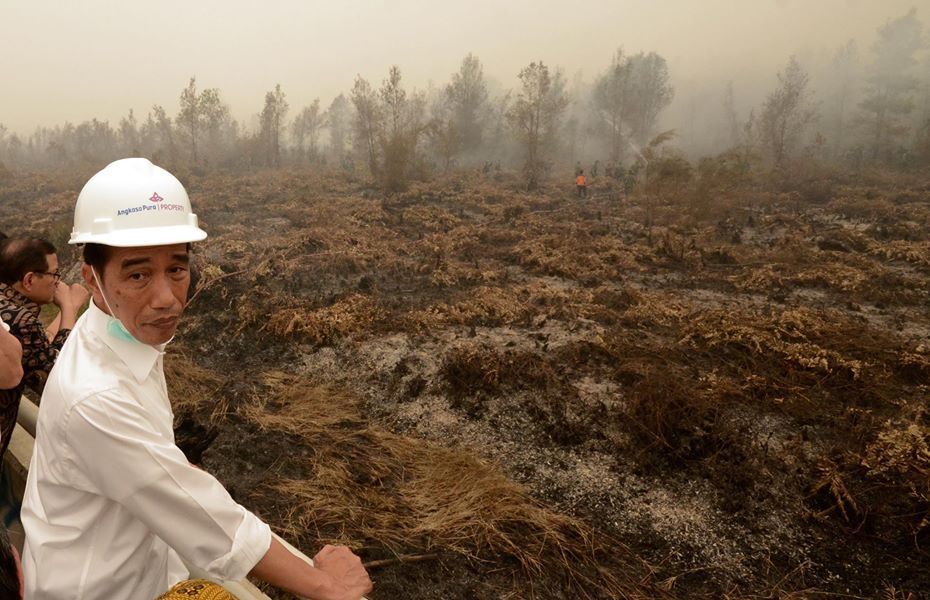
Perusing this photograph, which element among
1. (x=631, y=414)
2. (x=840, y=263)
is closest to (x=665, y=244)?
(x=840, y=263)

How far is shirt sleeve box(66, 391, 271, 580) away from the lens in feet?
3.26

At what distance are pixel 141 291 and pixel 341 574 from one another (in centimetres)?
94

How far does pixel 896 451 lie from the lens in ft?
11.6

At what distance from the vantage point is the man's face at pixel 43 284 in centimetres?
254

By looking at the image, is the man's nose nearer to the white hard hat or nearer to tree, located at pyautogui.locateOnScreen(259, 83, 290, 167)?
the white hard hat

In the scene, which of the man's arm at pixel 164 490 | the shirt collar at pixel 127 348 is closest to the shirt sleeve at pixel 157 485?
the man's arm at pixel 164 490

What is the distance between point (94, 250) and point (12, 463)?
1.54 metres

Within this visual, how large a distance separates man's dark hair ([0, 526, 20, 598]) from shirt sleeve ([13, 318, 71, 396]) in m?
1.22

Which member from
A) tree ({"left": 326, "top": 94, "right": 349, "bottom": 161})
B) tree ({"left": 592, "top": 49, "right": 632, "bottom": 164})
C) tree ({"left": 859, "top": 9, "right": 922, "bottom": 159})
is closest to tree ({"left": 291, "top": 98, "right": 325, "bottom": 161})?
tree ({"left": 326, "top": 94, "right": 349, "bottom": 161})

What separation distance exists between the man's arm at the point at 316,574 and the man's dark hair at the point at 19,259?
245 cm

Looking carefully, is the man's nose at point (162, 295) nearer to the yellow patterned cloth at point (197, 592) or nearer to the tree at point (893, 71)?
the yellow patterned cloth at point (197, 592)

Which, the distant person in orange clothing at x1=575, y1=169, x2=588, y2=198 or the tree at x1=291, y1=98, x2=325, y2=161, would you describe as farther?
the tree at x1=291, y1=98, x2=325, y2=161

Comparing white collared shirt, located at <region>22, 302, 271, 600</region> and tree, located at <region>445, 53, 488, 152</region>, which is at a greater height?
tree, located at <region>445, 53, 488, 152</region>

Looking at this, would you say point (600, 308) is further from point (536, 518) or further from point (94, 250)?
point (94, 250)
